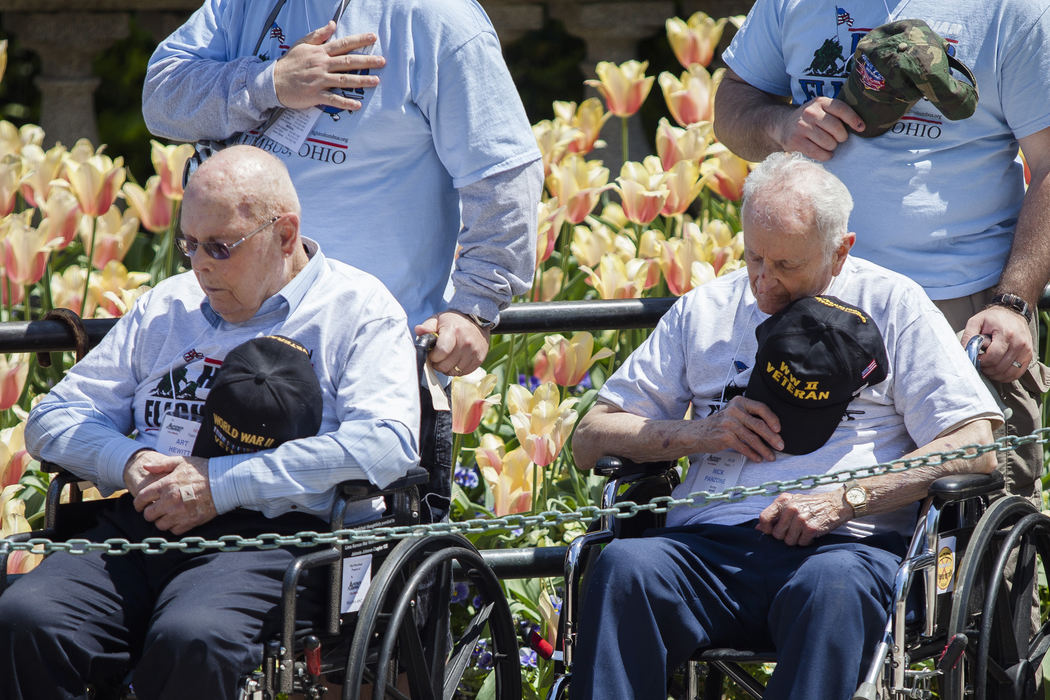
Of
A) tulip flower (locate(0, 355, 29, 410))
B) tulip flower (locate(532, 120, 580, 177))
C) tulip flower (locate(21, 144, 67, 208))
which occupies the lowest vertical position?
tulip flower (locate(0, 355, 29, 410))

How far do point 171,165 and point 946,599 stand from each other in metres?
2.70

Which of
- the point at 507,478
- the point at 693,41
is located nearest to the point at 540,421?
the point at 507,478

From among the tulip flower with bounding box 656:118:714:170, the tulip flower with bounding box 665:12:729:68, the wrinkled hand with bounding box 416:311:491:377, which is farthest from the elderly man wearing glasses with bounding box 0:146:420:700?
the tulip flower with bounding box 665:12:729:68

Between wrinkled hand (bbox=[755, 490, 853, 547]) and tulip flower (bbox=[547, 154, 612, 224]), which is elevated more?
tulip flower (bbox=[547, 154, 612, 224])

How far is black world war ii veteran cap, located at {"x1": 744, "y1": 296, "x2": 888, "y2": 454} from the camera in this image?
10.1 feet

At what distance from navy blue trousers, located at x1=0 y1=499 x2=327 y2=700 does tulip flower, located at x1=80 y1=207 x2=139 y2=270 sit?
1.64 metres

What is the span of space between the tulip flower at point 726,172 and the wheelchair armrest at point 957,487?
1855mm

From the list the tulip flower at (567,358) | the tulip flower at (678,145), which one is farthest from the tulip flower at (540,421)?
the tulip flower at (678,145)

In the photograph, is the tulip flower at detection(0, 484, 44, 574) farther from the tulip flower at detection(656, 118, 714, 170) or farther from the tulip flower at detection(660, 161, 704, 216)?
the tulip flower at detection(656, 118, 714, 170)

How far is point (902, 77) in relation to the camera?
335 centimetres

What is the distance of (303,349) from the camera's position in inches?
119

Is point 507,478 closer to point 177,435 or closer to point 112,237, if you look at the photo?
point 177,435

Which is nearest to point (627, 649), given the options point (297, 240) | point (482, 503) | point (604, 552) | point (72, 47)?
point (604, 552)

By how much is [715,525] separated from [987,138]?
1219mm
